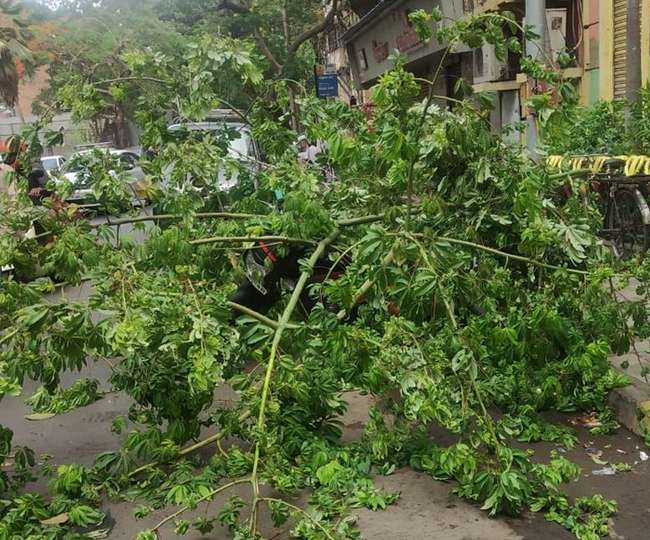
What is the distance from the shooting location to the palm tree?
2303 cm

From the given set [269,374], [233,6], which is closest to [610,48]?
[269,374]

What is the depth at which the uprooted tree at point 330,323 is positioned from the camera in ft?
11.1

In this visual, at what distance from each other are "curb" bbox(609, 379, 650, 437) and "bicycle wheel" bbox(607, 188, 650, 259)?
10.4 ft

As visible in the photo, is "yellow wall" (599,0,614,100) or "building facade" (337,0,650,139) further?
"yellow wall" (599,0,614,100)

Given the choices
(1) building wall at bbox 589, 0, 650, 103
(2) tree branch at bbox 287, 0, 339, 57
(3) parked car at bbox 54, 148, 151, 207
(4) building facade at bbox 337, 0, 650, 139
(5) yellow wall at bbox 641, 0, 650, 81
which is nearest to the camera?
(3) parked car at bbox 54, 148, 151, 207

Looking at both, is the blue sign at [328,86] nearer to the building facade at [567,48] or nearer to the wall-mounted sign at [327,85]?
the wall-mounted sign at [327,85]

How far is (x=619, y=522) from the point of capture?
3.37m

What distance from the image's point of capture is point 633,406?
4.44 metres

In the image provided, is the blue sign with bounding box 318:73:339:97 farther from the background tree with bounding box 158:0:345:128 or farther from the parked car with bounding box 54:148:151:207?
the parked car with bounding box 54:148:151:207

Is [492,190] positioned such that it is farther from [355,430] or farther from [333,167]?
[355,430]

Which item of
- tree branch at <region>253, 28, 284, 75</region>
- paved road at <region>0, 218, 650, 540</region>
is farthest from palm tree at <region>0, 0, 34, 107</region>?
paved road at <region>0, 218, 650, 540</region>

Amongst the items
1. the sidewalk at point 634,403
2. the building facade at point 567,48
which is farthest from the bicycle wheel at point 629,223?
the sidewalk at point 634,403

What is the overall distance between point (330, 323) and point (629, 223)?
5.39 m

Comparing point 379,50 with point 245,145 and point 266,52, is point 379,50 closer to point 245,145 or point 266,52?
point 266,52
